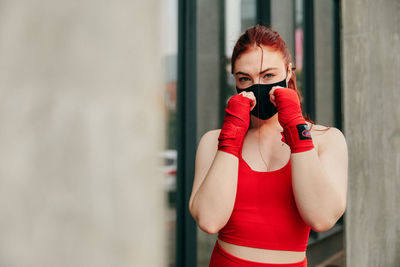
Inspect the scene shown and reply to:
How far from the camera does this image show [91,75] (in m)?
0.41

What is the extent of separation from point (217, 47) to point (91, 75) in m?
3.23

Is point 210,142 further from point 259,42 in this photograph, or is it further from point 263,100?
point 259,42

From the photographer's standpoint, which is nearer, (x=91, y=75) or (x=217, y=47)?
(x=91, y=75)

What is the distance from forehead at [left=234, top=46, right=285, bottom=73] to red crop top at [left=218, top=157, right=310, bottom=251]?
0.45 meters

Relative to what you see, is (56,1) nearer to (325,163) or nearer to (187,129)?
(325,163)

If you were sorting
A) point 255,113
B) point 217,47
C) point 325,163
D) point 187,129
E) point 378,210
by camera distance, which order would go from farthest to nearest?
1. point 217,47
2. point 187,129
3. point 378,210
4. point 255,113
5. point 325,163

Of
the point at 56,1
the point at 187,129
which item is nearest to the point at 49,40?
the point at 56,1

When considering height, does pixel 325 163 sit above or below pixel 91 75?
below

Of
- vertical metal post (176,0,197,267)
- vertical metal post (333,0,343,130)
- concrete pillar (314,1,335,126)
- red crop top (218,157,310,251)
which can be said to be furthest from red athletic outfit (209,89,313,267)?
vertical metal post (333,0,343,130)

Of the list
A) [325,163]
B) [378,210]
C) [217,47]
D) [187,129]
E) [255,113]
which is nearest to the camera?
[325,163]

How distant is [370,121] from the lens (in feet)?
9.18

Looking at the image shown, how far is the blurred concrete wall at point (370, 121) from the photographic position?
2.73 m

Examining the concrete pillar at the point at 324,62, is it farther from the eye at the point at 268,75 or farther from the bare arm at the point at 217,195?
the bare arm at the point at 217,195

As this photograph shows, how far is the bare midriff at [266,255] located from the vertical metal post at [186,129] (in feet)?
5.27
